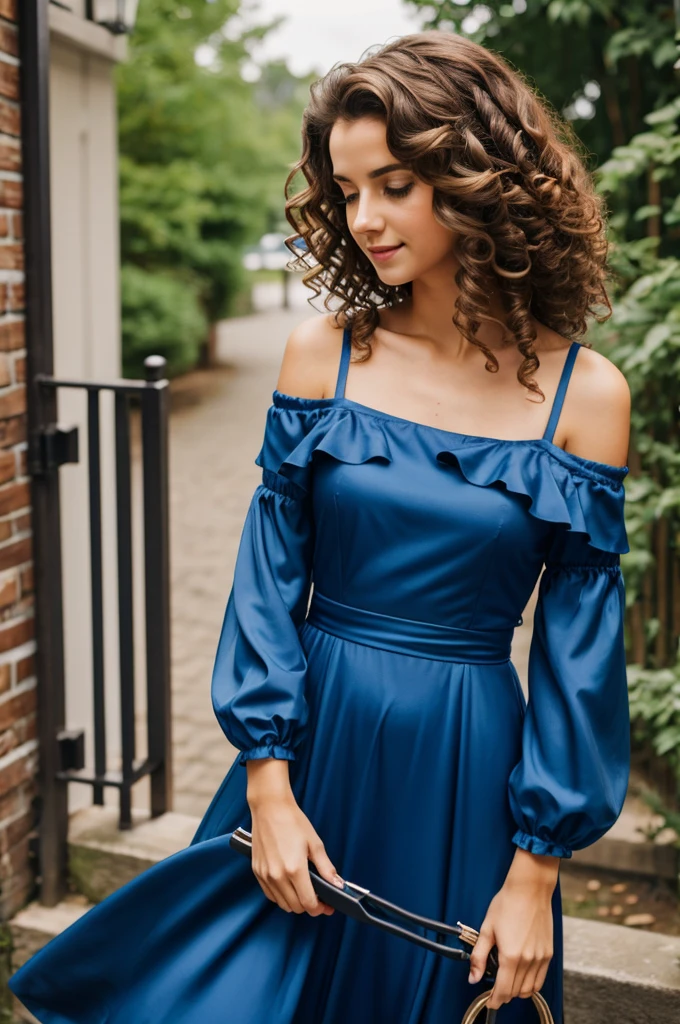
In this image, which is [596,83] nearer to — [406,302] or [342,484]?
[406,302]

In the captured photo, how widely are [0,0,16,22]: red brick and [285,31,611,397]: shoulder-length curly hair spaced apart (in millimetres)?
1330

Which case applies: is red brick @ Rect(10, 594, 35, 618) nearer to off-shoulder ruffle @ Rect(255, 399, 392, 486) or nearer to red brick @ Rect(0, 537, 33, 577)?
red brick @ Rect(0, 537, 33, 577)

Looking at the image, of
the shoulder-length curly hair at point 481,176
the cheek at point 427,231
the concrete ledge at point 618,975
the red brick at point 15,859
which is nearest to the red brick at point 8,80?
the shoulder-length curly hair at point 481,176

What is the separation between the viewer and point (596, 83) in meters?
3.96

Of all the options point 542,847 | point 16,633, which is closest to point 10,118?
point 16,633

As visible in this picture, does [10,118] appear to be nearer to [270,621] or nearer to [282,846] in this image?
[270,621]

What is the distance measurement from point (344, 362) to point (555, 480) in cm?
42

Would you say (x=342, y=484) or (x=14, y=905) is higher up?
(x=342, y=484)

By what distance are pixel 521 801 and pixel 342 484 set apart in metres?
0.57

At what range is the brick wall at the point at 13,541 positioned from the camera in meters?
2.90

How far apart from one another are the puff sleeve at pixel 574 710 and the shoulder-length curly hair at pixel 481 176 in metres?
0.32

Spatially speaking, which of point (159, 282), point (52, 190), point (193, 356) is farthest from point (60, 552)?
point (193, 356)

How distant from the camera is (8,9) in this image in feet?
9.37

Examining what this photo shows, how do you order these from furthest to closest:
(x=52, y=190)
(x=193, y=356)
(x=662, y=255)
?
1. (x=193, y=356)
2. (x=662, y=255)
3. (x=52, y=190)
